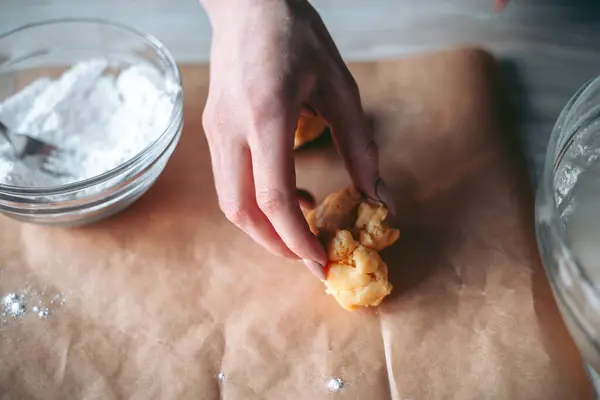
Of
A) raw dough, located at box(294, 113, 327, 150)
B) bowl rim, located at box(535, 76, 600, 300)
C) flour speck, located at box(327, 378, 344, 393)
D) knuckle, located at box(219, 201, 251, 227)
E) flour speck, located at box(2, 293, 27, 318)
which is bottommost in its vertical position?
flour speck, located at box(2, 293, 27, 318)

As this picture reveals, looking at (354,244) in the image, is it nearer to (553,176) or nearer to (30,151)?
(553,176)

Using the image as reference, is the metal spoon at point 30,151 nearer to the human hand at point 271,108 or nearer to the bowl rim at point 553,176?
the human hand at point 271,108

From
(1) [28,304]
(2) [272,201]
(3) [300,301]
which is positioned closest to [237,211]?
(2) [272,201]

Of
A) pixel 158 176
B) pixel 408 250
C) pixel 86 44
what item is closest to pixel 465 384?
pixel 408 250

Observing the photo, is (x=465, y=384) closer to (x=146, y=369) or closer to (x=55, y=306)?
(x=146, y=369)

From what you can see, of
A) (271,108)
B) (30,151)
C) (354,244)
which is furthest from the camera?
(30,151)

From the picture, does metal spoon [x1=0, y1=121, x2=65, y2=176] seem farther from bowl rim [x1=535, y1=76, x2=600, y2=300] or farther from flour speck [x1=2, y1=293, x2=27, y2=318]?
bowl rim [x1=535, y1=76, x2=600, y2=300]

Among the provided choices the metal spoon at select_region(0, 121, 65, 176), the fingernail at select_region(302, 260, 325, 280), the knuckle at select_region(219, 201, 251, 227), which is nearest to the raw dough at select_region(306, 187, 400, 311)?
the fingernail at select_region(302, 260, 325, 280)
